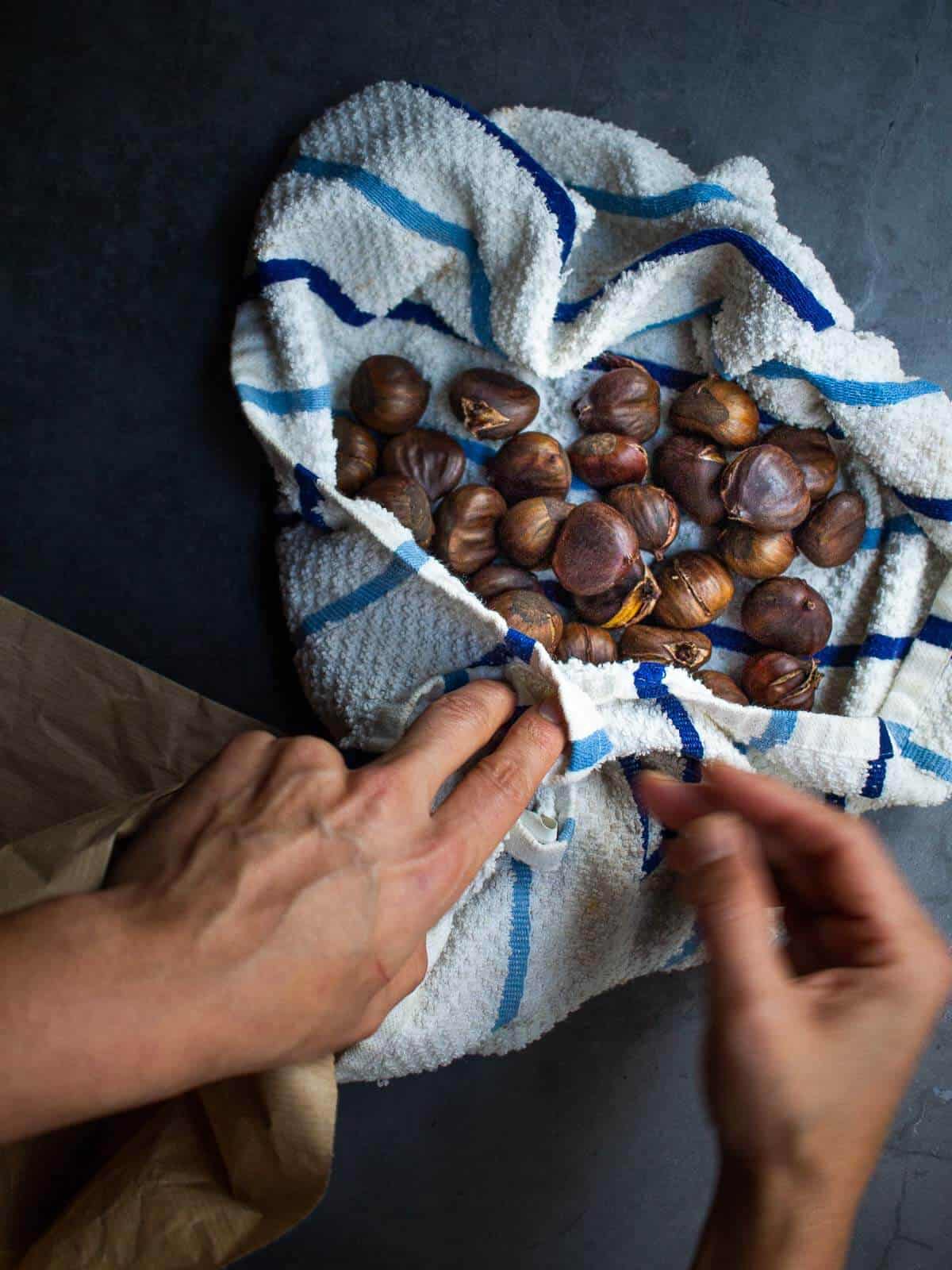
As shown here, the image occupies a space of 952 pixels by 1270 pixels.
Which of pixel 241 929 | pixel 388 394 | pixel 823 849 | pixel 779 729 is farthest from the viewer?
pixel 388 394

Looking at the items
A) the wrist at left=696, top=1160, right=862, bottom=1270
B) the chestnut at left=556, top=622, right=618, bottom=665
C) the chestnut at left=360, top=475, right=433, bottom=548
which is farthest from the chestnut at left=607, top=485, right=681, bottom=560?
the wrist at left=696, top=1160, right=862, bottom=1270

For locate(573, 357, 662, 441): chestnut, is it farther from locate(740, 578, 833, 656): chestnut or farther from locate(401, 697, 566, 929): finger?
locate(401, 697, 566, 929): finger

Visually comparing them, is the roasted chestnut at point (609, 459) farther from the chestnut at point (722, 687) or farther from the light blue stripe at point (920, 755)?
the light blue stripe at point (920, 755)

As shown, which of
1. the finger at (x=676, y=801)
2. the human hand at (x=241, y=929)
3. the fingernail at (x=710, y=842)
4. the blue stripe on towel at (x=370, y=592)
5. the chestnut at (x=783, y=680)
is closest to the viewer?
the human hand at (x=241, y=929)

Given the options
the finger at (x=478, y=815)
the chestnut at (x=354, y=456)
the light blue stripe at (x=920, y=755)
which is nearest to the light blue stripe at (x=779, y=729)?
the light blue stripe at (x=920, y=755)

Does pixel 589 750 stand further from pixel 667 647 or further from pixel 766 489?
pixel 766 489

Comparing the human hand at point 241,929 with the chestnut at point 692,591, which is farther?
the chestnut at point 692,591

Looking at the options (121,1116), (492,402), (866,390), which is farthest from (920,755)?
(121,1116)
